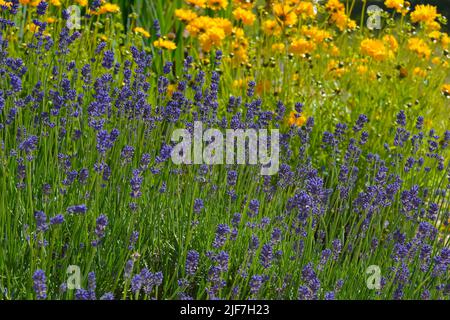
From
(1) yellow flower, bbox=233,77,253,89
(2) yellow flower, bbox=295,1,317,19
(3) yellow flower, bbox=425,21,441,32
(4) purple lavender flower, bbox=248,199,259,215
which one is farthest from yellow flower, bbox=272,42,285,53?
(4) purple lavender flower, bbox=248,199,259,215

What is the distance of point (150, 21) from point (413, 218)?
3295 millimetres

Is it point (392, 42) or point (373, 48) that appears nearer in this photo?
point (373, 48)

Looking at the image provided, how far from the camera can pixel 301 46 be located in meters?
4.58

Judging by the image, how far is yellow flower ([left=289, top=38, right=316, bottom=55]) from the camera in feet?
15.0

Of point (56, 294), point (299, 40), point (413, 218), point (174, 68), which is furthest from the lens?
point (174, 68)

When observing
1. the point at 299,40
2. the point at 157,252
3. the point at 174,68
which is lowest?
Answer: the point at 174,68

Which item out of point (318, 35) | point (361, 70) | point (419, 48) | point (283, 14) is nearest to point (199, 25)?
point (283, 14)

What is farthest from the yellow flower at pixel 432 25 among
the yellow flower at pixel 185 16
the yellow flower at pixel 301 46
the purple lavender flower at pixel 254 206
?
the purple lavender flower at pixel 254 206

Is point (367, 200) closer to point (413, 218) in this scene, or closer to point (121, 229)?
point (413, 218)

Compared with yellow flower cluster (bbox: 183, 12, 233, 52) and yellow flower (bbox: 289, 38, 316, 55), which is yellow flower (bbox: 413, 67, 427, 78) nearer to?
yellow flower (bbox: 289, 38, 316, 55)

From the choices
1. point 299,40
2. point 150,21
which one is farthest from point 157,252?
point 150,21

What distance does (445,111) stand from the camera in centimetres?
511

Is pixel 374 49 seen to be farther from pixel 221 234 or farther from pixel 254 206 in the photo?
pixel 221 234

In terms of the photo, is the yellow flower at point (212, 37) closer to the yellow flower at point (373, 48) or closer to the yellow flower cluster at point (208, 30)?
the yellow flower cluster at point (208, 30)
